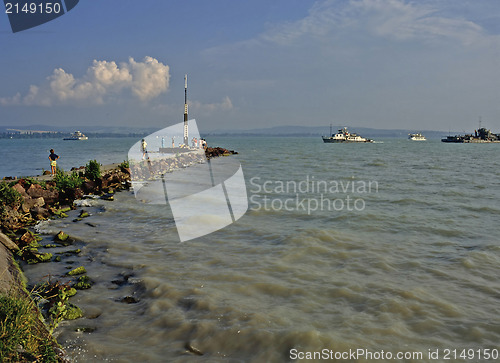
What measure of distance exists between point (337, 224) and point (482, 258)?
5012 millimetres

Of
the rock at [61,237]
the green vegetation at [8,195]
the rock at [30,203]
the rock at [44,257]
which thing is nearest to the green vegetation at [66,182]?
the rock at [30,203]

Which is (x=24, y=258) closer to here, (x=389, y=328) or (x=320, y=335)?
(x=320, y=335)

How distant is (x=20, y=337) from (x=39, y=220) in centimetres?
1036

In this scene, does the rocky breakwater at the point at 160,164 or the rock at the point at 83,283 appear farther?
the rocky breakwater at the point at 160,164

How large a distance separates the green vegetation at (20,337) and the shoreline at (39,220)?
1.7 inches

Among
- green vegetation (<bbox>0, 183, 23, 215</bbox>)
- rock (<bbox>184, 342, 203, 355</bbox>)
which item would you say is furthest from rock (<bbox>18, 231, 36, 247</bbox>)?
rock (<bbox>184, 342, 203, 355</bbox>)

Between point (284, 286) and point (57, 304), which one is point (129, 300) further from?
point (284, 286)

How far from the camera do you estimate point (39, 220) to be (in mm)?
13102

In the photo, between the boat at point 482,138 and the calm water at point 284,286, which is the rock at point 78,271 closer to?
the calm water at point 284,286

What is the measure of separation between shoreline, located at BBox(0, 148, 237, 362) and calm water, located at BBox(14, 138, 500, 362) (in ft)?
1.36

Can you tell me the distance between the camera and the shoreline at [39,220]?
230 inches

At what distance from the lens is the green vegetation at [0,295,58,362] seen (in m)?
3.92

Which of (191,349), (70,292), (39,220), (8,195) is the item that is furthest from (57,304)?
(39,220)

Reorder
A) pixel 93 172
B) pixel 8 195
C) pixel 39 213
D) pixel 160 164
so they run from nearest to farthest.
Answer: pixel 8 195
pixel 39 213
pixel 93 172
pixel 160 164
